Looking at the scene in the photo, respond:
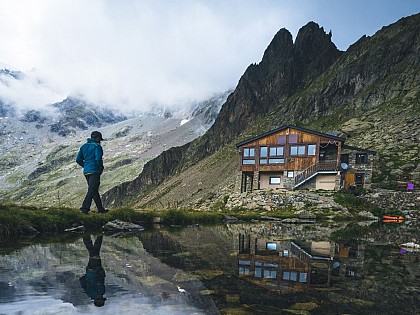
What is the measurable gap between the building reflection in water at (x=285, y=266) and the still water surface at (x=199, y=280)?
0.02 meters

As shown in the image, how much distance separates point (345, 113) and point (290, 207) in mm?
58857

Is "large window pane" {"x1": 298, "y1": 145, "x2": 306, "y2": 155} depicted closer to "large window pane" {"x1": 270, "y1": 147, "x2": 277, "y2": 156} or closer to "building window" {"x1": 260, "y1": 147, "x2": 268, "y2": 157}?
"large window pane" {"x1": 270, "y1": 147, "x2": 277, "y2": 156}

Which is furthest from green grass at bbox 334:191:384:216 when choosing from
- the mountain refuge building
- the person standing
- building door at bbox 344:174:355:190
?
the person standing

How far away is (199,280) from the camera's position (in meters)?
5.95

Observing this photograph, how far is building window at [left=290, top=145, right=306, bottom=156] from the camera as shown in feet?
140

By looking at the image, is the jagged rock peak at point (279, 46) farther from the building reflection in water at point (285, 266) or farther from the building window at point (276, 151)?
the building reflection in water at point (285, 266)

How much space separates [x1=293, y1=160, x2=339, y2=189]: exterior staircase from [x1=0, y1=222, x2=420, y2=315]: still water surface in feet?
102

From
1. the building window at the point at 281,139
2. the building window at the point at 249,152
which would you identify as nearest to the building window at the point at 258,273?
the building window at the point at 281,139

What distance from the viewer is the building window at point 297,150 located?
42709 millimetres

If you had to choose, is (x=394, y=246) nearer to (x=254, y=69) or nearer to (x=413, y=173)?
(x=413, y=173)

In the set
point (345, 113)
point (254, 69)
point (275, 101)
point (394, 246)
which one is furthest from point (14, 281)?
point (254, 69)

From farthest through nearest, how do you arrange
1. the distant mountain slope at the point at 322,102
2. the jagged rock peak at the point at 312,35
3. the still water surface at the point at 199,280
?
the jagged rock peak at the point at 312,35
the distant mountain slope at the point at 322,102
the still water surface at the point at 199,280

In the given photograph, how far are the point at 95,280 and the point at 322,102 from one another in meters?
93.4

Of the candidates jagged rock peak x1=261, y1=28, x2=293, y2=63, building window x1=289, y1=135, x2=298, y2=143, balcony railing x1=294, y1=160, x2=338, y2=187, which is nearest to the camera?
balcony railing x1=294, y1=160, x2=338, y2=187
